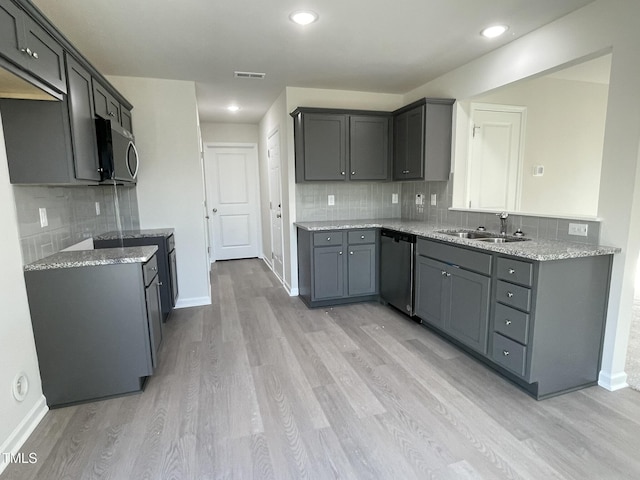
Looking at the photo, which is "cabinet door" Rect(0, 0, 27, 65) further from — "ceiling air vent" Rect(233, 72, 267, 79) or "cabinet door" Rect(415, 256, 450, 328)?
"cabinet door" Rect(415, 256, 450, 328)

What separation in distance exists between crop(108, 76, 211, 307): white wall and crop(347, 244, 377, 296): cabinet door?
65.2 inches

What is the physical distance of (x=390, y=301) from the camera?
12.0 feet

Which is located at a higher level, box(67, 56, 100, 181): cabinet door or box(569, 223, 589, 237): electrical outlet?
box(67, 56, 100, 181): cabinet door

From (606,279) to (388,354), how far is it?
1515mm

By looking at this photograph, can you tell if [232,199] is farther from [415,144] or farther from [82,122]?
[82,122]

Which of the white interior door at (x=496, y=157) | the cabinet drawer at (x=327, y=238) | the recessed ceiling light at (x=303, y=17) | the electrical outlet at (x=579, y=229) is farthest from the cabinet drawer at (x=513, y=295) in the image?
the recessed ceiling light at (x=303, y=17)

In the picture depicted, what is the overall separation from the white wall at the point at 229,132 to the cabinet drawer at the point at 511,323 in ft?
16.7

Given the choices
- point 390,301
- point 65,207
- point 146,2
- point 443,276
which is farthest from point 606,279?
point 65,207

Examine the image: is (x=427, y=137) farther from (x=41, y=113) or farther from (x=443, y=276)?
(x=41, y=113)

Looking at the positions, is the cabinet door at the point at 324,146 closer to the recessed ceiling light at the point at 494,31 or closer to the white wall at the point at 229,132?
the recessed ceiling light at the point at 494,31

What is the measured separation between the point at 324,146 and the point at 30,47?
261 cm

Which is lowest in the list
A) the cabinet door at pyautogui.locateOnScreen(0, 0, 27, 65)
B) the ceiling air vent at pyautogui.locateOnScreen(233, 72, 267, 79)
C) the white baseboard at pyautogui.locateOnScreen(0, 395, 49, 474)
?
the white baseboard at pyautogui.locateOnScreen(0, 395, 49, 474)

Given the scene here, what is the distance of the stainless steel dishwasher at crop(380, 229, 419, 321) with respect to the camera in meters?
3.25

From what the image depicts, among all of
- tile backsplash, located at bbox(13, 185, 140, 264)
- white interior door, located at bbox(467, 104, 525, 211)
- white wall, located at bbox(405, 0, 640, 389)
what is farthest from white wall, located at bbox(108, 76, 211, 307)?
white wall, located at bbox(405, 0, 640, 389)
